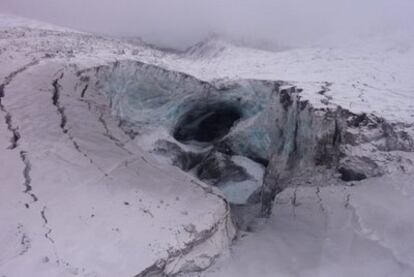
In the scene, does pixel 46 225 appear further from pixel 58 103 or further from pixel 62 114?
pixel 58 103

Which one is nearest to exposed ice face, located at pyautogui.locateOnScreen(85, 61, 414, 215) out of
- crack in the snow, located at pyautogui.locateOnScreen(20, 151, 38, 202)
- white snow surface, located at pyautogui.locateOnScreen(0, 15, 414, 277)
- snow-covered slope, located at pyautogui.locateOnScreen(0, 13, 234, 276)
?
white snow surface, located at pyautogui.locateOnScreen(0, 15, 414, 277)

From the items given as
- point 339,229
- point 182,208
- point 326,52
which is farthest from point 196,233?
point 326,52

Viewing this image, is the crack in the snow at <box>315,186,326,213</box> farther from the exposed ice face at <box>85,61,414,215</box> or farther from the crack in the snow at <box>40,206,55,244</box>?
the crack in the snow at <box>40,206,55,244</box>

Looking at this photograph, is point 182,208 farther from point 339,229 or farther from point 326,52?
point 326,52

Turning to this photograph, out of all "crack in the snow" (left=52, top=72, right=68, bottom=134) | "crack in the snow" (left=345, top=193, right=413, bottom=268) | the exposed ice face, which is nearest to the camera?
"crack in the snow" (left=345, top=193, right=413, bottom=268)

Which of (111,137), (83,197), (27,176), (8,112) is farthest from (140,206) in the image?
(8,112)

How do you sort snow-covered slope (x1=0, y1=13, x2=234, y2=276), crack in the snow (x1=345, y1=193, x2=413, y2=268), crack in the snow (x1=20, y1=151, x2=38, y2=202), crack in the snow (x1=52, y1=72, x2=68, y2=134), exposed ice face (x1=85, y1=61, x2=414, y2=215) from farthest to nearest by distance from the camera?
exposed ice face (x1=85, y1=61, x2=414, y2=215), crack in the snow (x1=52, y1=72, x2=68, y2=134), crack in the snow (x1=20, y1=151, x2=38, y2=202), crack in the snow (x1=345, y1=193, x2=413, y2=268), snow-covered slope (x1=0, y1=13, x2=234, y2=276)
